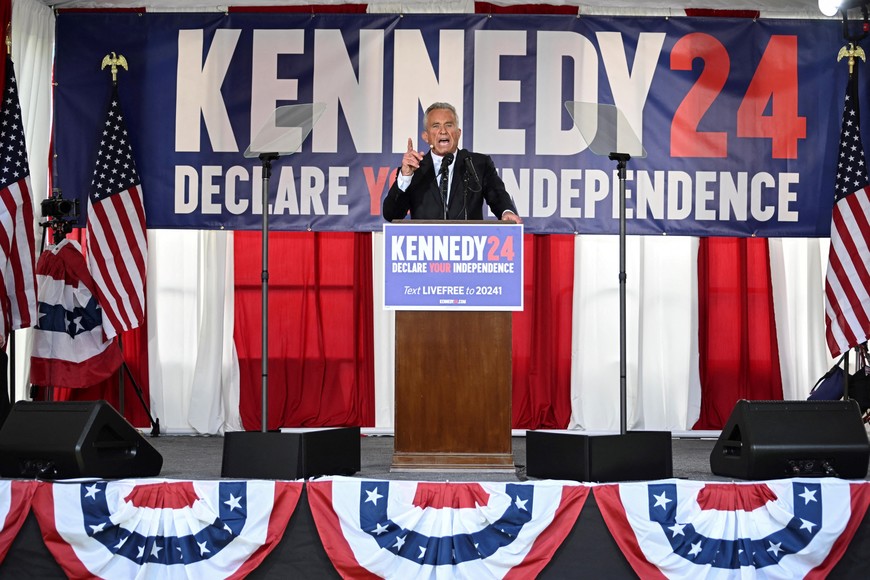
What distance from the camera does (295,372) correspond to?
7211 mm

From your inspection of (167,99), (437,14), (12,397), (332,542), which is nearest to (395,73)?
(437,14)

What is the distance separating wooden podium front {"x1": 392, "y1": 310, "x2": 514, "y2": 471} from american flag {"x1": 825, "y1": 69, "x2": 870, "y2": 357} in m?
2.95

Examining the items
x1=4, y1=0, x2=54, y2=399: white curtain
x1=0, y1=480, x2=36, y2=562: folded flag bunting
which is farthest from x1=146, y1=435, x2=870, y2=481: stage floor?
x1=4, y1=0, x2=54, y2=399: white curtain

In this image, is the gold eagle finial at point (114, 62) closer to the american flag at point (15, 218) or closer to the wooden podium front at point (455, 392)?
the american flag at point (15, 218)

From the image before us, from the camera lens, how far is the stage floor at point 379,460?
4285 mm

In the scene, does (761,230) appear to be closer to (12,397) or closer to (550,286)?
(550,286)

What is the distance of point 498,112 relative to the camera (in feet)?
22.0

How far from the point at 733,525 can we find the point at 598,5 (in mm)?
4036

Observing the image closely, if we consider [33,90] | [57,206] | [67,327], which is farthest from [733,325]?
[33,90]

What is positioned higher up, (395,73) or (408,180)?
(395,73)

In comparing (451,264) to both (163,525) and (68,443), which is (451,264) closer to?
(163,525)

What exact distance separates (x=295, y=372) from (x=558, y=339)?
6.20 feet

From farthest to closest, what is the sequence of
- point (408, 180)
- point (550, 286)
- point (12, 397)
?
point (550, 286)
point (12, 397)
point (408, 180)

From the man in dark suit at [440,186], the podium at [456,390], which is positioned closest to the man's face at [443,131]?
the man in dark suit at [440,186]
